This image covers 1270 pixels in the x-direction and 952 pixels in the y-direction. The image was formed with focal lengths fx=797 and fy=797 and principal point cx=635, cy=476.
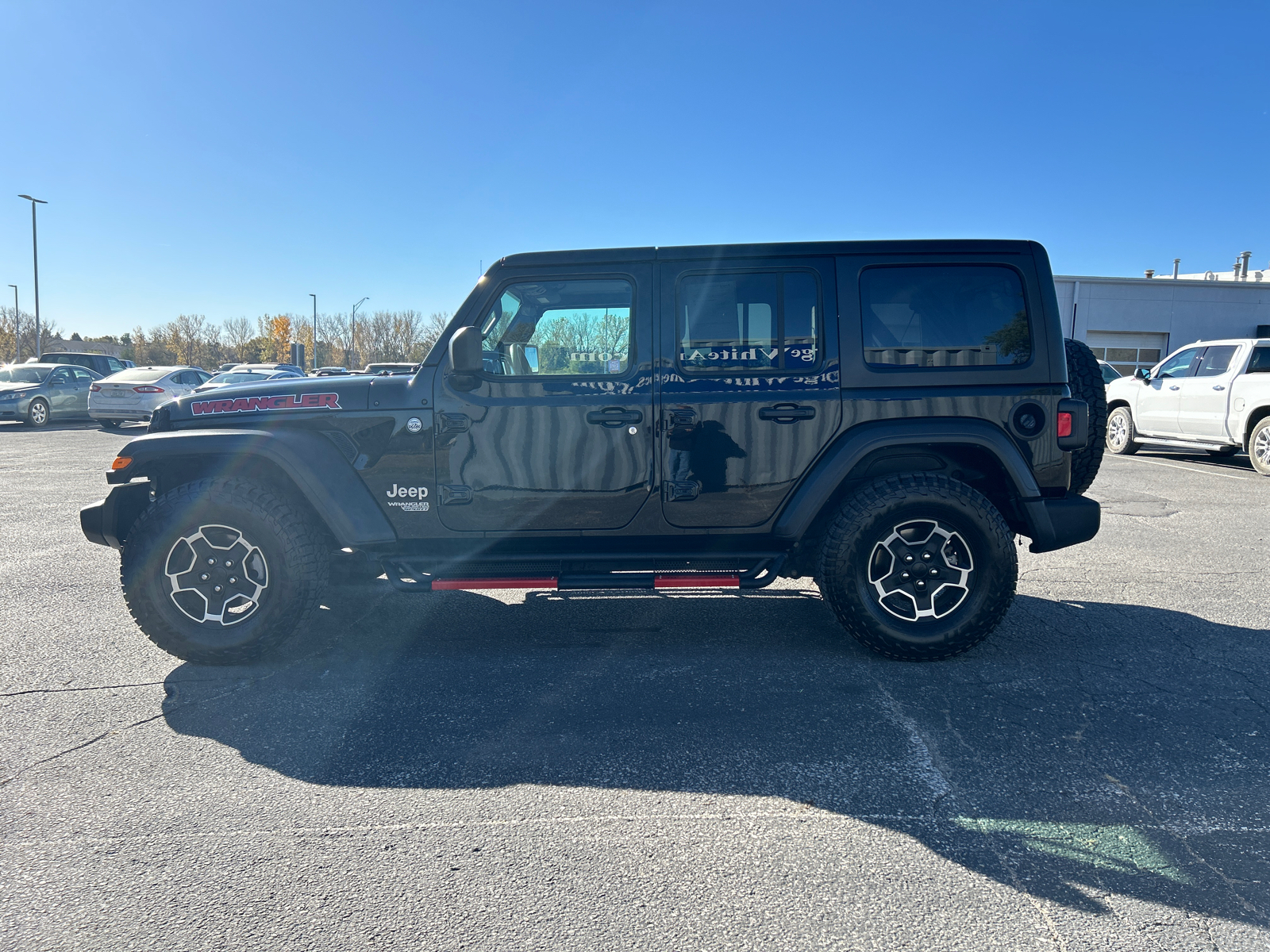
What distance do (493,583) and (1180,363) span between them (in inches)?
458

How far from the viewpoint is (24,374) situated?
62.6 feet

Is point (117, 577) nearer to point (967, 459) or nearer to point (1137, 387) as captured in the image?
point (967, 459)

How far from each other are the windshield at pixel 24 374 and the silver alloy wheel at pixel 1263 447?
23.7m

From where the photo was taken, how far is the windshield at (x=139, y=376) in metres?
17.4

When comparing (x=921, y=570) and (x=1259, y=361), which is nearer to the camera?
(x=921, y=570)

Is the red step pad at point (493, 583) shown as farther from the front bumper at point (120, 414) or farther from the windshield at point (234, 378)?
the front bumper at point (120, 414)

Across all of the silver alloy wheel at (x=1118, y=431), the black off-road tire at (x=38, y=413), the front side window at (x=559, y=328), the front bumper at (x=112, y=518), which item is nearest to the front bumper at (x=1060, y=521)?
the front side window at (x=559, y=328)

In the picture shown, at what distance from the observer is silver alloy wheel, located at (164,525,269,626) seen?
3916mm

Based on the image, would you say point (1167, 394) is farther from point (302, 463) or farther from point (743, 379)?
point (302, 463)

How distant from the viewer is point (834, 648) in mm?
4184

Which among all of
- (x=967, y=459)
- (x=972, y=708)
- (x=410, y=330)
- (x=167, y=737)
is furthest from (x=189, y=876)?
(x=410, y=330)

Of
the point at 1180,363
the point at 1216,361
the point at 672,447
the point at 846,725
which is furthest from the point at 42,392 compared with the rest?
the point at 1216,361

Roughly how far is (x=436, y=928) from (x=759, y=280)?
309cm

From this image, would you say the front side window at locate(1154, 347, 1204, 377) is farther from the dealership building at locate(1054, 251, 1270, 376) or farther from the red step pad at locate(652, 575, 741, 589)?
the dealership building at locate(1054, 251, 1270, 376)
